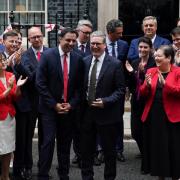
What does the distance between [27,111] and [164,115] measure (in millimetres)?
1629

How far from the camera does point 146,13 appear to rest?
12547 mm

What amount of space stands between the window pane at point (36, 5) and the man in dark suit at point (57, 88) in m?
6.26

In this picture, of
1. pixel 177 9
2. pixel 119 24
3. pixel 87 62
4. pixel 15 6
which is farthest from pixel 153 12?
pixel 87 62

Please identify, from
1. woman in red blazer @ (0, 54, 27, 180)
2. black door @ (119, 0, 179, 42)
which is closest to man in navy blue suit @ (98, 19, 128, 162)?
woman in red blazer @ (0, 54, 27, 180)

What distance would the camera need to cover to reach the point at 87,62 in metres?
6.55

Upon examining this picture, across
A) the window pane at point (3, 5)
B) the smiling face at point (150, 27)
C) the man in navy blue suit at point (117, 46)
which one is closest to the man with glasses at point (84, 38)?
the man in navy blue suit at point (117, 46)

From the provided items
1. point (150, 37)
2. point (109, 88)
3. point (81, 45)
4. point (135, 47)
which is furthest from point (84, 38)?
point (109, 88)

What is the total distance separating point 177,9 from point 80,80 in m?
6.47

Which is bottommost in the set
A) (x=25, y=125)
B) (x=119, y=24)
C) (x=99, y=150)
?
(x=99, y=150)

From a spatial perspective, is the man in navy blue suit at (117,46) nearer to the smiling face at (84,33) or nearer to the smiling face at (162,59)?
the smiling face at (84,33)

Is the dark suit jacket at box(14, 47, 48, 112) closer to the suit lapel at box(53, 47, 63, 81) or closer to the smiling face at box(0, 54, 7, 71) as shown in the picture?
the smiling face at box(0, 54, 7, 71)

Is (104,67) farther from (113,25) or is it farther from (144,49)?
(113,25)

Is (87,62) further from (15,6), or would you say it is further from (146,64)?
(15,6)

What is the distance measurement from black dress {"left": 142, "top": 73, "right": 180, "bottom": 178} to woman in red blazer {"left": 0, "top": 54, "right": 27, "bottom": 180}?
1.52m
